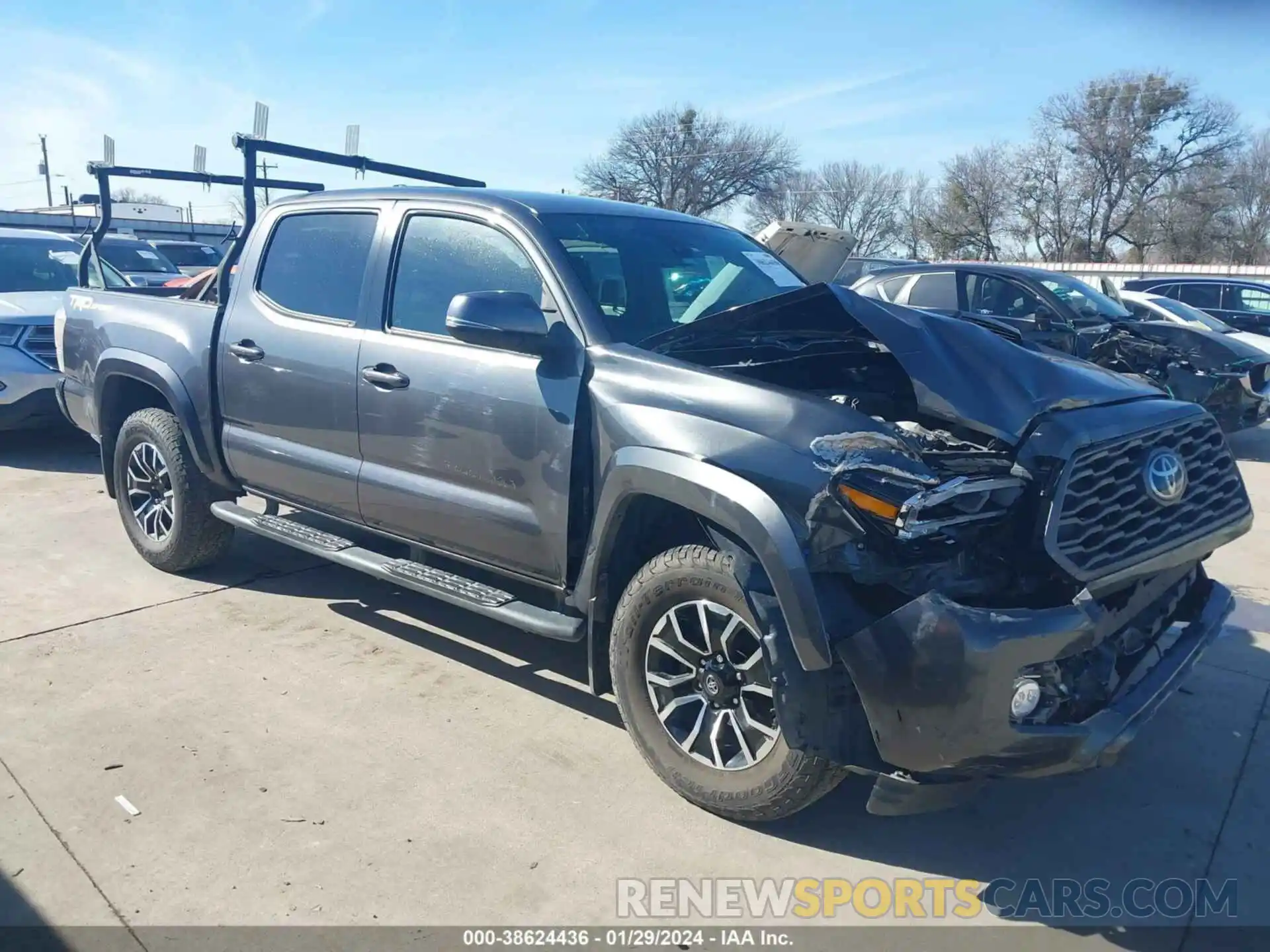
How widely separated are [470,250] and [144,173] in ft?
11.4

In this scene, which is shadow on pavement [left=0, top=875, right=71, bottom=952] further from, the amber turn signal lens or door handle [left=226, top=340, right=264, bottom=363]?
door handle [left=226, top=340, right=264, bottom=363]

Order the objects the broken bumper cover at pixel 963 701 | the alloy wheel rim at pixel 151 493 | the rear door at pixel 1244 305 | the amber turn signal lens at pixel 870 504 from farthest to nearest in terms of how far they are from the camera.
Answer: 1. the rear door at pixel 1244 305
2. the alloy wheel rim at pixel 151 493
3. the amber turn signal lens at pixel 870 504
4. the broken bumper cover at pixel 963 701

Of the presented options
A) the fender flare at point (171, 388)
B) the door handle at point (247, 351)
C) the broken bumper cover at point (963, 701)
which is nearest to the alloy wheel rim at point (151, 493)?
the fender flare at point (171, 388)

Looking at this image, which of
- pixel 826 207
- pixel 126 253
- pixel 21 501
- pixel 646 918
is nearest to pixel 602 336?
pixel 646 918

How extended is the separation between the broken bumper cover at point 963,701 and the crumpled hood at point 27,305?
8.30 meters

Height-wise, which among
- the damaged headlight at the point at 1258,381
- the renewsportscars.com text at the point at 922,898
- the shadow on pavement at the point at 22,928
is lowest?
the shadow on pavement at the point at 22,928

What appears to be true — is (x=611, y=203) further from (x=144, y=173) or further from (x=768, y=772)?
(x=144, y=173)

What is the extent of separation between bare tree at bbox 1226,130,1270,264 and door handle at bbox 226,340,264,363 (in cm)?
5176

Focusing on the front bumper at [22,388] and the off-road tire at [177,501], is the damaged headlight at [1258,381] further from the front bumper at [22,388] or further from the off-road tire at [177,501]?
Result: the front bumper at [22,388]

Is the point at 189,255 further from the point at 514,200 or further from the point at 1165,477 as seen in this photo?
the point at 1165,477

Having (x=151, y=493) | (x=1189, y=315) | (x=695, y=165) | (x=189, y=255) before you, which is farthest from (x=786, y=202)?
(x=151, y=493)

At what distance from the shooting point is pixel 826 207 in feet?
184

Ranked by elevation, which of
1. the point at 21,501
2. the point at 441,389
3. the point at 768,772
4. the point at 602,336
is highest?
the point at 602,336

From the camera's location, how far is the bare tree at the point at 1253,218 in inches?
1828
